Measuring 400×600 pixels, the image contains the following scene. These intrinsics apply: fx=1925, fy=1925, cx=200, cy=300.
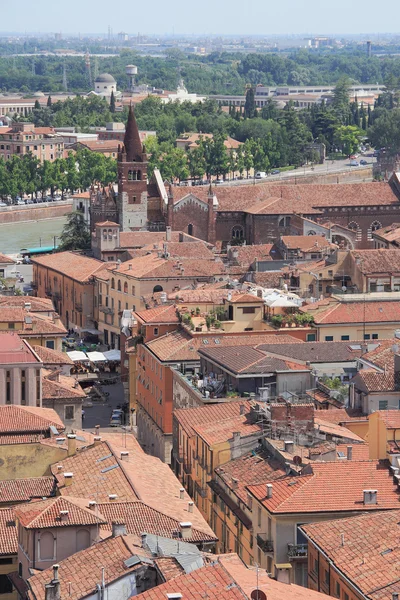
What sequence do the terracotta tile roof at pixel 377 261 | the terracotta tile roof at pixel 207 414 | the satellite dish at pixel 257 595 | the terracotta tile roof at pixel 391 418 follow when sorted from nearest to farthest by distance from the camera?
1. the satellite dish at pixel 257 595
2. the terracotta tile roof at pixel 391 418
3. the terracotta tile roof at pixel 207 414
4. the terracotta tile roof at pixel 377 261

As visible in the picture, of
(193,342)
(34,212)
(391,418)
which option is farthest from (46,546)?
(34,212)

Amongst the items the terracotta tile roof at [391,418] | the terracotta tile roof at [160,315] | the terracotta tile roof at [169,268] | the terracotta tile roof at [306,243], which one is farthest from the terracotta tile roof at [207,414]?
the terracotta tile roof at [306,243]

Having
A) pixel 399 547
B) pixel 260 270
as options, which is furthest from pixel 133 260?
pixel 399 547

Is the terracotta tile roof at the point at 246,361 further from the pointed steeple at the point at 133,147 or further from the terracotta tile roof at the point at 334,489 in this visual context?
the pointed steeple at the point at 133,147

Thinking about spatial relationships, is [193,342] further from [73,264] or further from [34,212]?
[34,212]

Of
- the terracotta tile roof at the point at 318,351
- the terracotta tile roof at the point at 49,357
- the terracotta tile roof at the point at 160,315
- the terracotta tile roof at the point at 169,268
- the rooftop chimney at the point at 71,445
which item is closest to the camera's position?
the rooftop chimney at the point at 71,445
